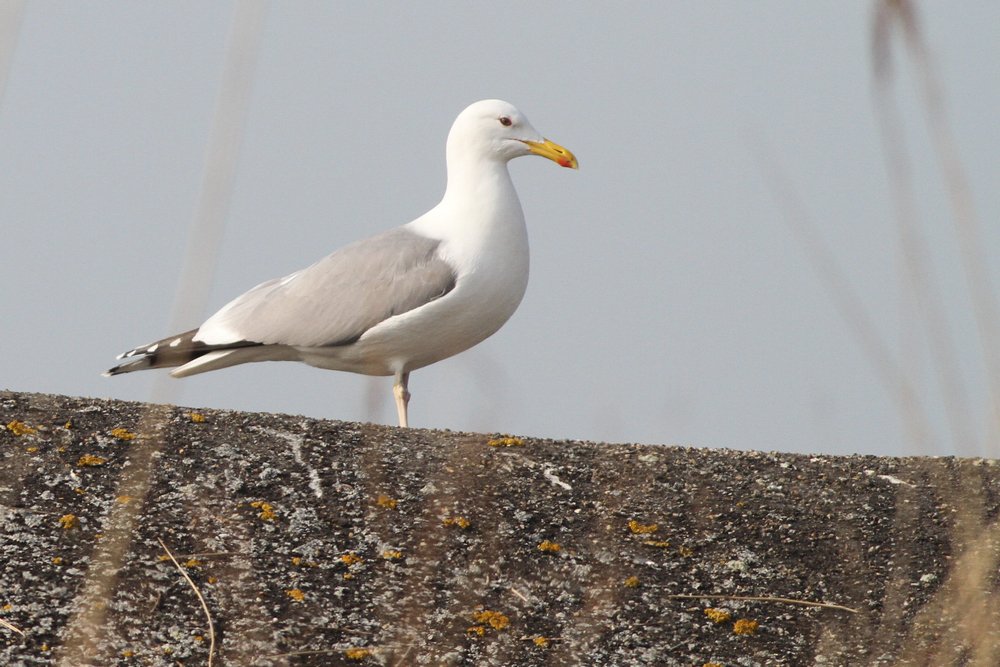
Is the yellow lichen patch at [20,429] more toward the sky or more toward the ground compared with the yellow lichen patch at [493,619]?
more toward the sky

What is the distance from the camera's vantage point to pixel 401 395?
22.0 feet

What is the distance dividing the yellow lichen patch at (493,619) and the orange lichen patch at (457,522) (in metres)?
0.42

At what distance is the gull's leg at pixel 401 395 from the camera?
6648 millimetres

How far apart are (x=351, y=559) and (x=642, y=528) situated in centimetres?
93

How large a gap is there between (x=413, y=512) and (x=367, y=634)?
25.4 inches

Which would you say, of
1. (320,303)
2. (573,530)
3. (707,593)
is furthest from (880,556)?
(320,303)

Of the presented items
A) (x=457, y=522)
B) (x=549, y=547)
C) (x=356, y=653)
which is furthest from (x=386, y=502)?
(x=356, y=653)

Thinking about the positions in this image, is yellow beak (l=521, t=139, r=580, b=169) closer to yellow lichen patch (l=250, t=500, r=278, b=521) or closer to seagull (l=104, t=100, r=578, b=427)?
seagull (l=104, t=100, r=578, b=427)

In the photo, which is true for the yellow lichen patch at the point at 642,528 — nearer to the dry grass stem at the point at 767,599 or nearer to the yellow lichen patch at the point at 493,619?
the dry grass stem at the point at 767,599

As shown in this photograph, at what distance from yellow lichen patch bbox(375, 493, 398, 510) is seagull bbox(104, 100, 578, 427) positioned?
8.39 feet

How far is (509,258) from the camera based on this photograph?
6.64m

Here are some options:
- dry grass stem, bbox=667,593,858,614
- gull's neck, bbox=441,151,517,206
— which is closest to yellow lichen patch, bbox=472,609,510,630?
dry grass stem, bbox=667,593,858,614

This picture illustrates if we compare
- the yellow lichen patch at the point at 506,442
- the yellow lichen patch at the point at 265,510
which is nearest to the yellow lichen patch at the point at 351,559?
the yellow lichen patch at the point at 265,510

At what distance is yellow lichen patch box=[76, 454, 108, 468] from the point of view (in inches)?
152
